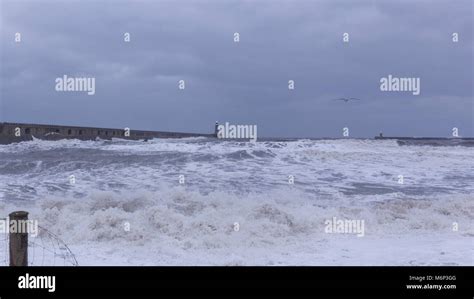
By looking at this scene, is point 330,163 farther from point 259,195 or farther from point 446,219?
point 446,219

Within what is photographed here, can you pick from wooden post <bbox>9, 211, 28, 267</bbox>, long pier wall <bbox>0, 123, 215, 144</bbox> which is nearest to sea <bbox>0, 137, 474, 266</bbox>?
A: wooden post <bbox>9, 211, 28, 267</bbox>

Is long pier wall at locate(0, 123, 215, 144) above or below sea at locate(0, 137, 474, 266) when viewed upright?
above

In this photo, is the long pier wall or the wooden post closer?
the wooden post

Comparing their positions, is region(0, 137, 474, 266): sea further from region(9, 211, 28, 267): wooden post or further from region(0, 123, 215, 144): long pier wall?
region(0, 123, 215, 144): long pier wall

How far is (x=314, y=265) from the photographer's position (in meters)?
5.66

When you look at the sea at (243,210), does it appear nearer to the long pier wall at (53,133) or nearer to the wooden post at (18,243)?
the wooden post at (18,243)

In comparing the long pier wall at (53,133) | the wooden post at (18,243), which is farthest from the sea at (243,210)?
the long pier wall at (53,133)

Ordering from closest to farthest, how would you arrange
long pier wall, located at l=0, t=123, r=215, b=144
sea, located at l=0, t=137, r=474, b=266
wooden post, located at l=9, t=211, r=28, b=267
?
wooden post, located at l=9, t=211, r=28, b=267 → sea, located at l=0, t=137, r=474, b=266 → long pier wall, located at l=0, t=123, r=215, b=144

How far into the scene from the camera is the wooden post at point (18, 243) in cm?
410

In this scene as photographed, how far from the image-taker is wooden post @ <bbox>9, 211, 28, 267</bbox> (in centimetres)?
410

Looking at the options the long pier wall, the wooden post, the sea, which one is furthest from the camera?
the long pier wall

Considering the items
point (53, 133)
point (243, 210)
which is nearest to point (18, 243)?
point (243, 210)

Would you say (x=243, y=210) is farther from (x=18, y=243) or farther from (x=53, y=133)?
(x=53, y=133)
